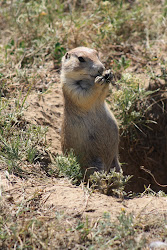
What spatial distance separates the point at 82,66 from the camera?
495cm

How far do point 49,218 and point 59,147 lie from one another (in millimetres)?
2123

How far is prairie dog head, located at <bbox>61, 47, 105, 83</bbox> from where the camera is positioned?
16.0ft

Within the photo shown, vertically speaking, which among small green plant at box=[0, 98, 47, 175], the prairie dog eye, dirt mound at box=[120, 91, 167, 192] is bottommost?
dirt mound at box=[120, 91, 167, 192]

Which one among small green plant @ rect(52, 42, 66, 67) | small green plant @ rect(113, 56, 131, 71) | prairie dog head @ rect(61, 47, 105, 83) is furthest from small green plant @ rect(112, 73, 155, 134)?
small green plant @ rect(52, 42, 66, 67)

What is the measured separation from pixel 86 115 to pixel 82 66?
72 cm

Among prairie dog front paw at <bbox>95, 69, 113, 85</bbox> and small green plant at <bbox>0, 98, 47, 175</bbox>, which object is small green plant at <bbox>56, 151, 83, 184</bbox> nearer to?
small green plant at <bbox>0, 98, 47, 175</bbox>

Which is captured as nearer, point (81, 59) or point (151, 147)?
point (81, 59)

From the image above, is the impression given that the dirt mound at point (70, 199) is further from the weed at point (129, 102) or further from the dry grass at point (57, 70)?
the weed at point (129, 102)

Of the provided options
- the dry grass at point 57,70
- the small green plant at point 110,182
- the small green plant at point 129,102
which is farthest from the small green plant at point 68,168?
the small green plant at point 129,102

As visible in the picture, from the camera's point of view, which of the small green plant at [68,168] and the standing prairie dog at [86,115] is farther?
the standing prairie dog at [86,115]

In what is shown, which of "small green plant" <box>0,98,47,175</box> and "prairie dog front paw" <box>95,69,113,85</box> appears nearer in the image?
"small green plant" <box>0,98,47,175</box>

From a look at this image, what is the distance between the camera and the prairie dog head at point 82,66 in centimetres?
487

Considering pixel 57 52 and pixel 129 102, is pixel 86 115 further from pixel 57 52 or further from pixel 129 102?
pixel 57 52

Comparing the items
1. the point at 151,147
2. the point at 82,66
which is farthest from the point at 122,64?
the point at 82,66
